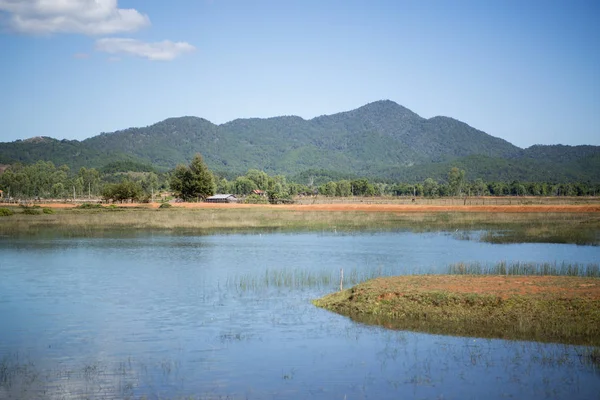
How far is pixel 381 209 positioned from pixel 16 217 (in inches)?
2095

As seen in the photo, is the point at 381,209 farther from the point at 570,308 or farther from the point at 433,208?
the point at 570,308

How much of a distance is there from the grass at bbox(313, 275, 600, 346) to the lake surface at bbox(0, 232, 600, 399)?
0.93 meters

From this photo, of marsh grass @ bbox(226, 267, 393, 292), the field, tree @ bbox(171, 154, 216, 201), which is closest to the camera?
marsh grass @ bbox(226, 267, 393, 292)

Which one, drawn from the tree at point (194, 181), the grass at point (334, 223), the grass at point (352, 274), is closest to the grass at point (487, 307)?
the grass at point (352, 274)

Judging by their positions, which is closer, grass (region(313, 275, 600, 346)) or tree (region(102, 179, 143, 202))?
grass (region(313, 275, 600, 346))

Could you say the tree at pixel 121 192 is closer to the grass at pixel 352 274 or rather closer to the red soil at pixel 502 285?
the grass at pixel 352 274

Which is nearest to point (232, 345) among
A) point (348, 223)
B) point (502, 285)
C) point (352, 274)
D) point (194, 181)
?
point (502, 285)

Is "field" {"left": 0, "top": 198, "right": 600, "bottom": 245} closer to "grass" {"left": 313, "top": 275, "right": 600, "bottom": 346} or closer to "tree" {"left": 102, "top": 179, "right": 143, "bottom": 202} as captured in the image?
"grass" {"left": 313, "top": 275, "right": 600, "bottom": 346}

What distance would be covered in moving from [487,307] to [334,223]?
49.4m

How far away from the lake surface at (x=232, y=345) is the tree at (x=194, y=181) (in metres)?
84.1

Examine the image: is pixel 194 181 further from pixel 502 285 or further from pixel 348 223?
pixel 502 285

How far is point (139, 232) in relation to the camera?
6191cm

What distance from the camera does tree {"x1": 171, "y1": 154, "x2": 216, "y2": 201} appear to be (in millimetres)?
121562

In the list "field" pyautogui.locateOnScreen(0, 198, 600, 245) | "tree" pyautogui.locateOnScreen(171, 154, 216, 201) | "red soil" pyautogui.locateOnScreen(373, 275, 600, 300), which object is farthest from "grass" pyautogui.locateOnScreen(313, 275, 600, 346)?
"tree" pyautogui.locateOnScreen(171, 154, 216, 201)
